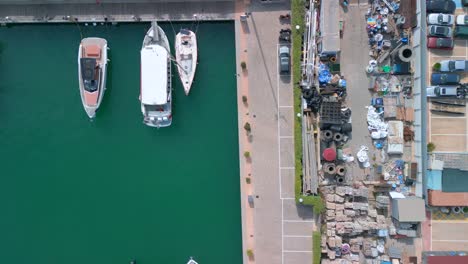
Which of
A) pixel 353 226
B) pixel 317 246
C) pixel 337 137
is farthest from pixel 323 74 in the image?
pixel 317 246

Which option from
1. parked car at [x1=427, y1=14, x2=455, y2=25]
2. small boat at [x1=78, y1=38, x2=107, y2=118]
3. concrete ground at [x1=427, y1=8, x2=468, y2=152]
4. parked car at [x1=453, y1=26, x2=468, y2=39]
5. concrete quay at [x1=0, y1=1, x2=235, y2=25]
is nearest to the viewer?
parked car at [x1=427, y1=14, x2=455, y2=25]

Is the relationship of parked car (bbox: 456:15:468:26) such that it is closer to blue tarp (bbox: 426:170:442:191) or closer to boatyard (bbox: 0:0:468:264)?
boatyard (bbox: 0:0:468:264)

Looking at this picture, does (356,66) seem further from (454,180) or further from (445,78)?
(454,180)

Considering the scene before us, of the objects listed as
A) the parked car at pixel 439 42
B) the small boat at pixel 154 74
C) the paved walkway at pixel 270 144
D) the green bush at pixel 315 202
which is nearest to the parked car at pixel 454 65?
the parked car at pixel 439 42

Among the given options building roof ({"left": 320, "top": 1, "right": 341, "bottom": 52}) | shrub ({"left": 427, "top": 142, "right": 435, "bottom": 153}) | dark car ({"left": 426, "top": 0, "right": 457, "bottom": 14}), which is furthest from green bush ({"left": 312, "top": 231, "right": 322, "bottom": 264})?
dark car ({"left": 426, "top": 0, "right": 457, "bottom": 14})

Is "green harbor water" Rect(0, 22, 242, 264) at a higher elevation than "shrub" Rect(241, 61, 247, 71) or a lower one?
lower

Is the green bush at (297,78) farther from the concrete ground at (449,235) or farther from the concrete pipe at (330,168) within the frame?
the concrete ground at (449,235)

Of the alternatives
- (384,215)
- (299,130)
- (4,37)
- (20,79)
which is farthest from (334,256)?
(4,37)

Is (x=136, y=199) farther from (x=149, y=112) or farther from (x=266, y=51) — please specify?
(x=266, y=51)

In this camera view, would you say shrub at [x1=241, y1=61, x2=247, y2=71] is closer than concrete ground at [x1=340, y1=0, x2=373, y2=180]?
No
